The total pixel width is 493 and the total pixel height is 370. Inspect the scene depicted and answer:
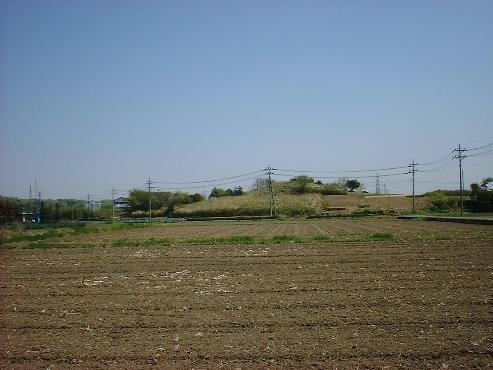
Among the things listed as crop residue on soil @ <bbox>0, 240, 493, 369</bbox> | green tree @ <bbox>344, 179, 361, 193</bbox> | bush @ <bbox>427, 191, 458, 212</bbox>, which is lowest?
crop residue on soil @ <bbox>0, 240, 493, 369</bbox>

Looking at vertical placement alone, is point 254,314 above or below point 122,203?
below

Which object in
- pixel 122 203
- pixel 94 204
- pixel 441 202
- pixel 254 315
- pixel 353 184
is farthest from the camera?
pixel 353 184

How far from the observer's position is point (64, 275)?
15758mm

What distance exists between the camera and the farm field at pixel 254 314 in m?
6.81

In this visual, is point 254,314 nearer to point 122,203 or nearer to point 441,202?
point 441,202

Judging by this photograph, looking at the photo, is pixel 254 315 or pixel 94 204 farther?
pixel 94 204

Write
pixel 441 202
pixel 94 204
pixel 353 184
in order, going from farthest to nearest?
pixel 353 184, pixel 94 204, pixel 441 202

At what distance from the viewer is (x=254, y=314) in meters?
9.28

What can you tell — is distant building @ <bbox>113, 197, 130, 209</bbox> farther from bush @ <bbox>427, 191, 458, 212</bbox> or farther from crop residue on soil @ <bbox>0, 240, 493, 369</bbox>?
crop residue on soil @ <bbox>0, 240, 493, 369</bbox>

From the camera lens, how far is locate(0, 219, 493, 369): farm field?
681cm

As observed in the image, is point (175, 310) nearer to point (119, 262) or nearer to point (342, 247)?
point (119, 262)

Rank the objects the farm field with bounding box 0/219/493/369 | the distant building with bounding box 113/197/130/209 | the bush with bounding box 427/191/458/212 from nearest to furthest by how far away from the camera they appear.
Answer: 1. the farm field with bounding box 0/219/493/369
2. the bush with bounding box 427/191/458/212
3. the distant building with bounding box 113/197/130/209

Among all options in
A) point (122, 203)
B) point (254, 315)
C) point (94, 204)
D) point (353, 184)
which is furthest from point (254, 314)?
point (353, 184)

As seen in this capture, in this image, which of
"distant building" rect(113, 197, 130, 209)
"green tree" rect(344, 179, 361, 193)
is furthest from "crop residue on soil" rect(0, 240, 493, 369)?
→ "green tree" rect(344, 179, 361, 193)
